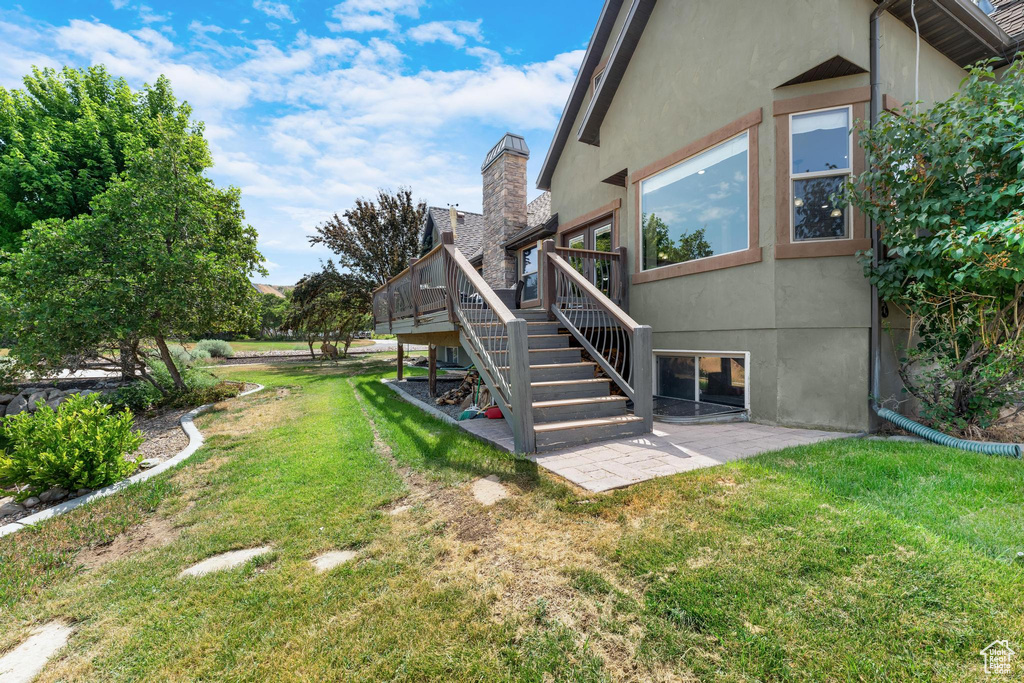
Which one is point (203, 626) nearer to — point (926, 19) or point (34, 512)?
point (34, 512)

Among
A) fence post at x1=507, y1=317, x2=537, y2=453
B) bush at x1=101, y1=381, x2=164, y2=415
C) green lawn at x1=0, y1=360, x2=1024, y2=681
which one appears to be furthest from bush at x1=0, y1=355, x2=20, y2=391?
fence post at x1=507, y1=317, x2=537, y2=453

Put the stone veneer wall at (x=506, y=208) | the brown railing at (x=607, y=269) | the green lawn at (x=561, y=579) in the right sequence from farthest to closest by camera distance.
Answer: the stone veneer wall at (x=506, y=208)
the brown railing at (x=607, y=269)
the green lawn at (x=561, y=579)

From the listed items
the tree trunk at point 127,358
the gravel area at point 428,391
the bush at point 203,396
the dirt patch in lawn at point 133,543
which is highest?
the tree trunk at point 127,358

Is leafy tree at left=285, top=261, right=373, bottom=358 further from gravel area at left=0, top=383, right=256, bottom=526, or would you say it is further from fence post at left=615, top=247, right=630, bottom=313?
fence post at left=615, top=247, right=630, bottom=313

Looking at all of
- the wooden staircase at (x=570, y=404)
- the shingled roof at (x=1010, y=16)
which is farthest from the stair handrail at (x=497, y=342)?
the shingled roof at (x=1010, y=16)

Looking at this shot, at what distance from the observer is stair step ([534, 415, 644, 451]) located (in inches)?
182

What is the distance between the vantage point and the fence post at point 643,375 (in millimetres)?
5113

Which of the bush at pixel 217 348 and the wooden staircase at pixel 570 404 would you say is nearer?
the wooden staircase at pixel 570 404

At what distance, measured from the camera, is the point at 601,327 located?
6621 mm

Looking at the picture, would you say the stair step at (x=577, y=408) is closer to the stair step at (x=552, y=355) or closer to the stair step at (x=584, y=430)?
the stair step at (x=584, y=430)

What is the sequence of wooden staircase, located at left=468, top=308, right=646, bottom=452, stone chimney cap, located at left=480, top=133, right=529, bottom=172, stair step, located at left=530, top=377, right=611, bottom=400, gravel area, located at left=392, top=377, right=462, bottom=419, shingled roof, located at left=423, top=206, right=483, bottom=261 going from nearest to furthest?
wooden staircase, located at left=468, top=308, right=646, bottom=452, stair step, located at left=530, top=377, right=611, bottom=400, gravel area, located at left=392, top=377, right=462, bottom=419, stone chimney cap, located at left=480, top=133, right=529, bottom=172, shingled roof, located at left=423, top=206, right=483, bottom=261

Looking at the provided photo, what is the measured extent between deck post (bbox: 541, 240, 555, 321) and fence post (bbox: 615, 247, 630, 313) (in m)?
1.49

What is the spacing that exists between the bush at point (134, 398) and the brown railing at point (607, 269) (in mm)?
9324

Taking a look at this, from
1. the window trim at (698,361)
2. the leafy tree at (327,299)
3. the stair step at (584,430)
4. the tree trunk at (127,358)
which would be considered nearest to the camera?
the stair step at (584,430)
